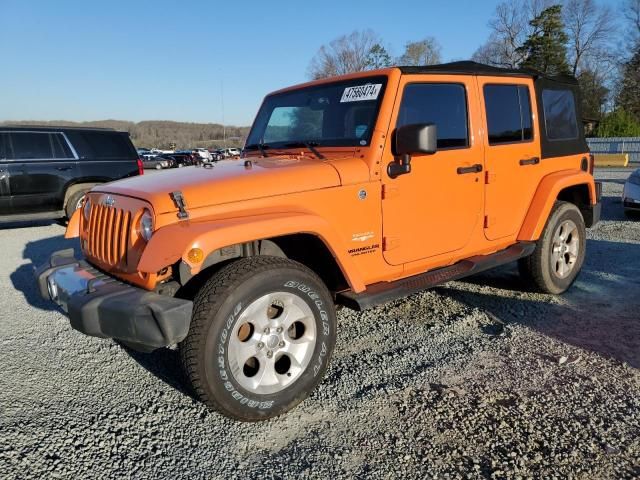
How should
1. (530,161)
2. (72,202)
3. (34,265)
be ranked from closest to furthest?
(530,161), (34,265), (72,202)

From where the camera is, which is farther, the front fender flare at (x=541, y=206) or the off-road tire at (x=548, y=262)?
the off-road tire at (x=548, y=262)

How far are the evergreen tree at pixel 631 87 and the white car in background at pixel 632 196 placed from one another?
1483 inches

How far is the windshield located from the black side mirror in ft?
0.75

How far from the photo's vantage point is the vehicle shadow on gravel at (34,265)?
5082 mm

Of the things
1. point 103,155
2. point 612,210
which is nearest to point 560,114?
point 612,210

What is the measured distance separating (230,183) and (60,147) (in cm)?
746

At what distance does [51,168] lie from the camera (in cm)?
870

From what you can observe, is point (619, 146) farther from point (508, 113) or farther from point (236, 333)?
point (236, 333)

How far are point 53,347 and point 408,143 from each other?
126 inches

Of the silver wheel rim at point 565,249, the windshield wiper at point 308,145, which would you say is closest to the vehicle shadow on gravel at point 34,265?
the windshield wiper at point 308,145

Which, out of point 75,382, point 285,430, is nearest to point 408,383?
point 285,430

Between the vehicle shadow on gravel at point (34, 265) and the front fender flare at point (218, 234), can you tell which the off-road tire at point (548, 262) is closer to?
the front fender flare at point (218, 234)

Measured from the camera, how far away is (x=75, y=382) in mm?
3346

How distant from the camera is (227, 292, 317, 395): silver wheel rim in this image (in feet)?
8.98
